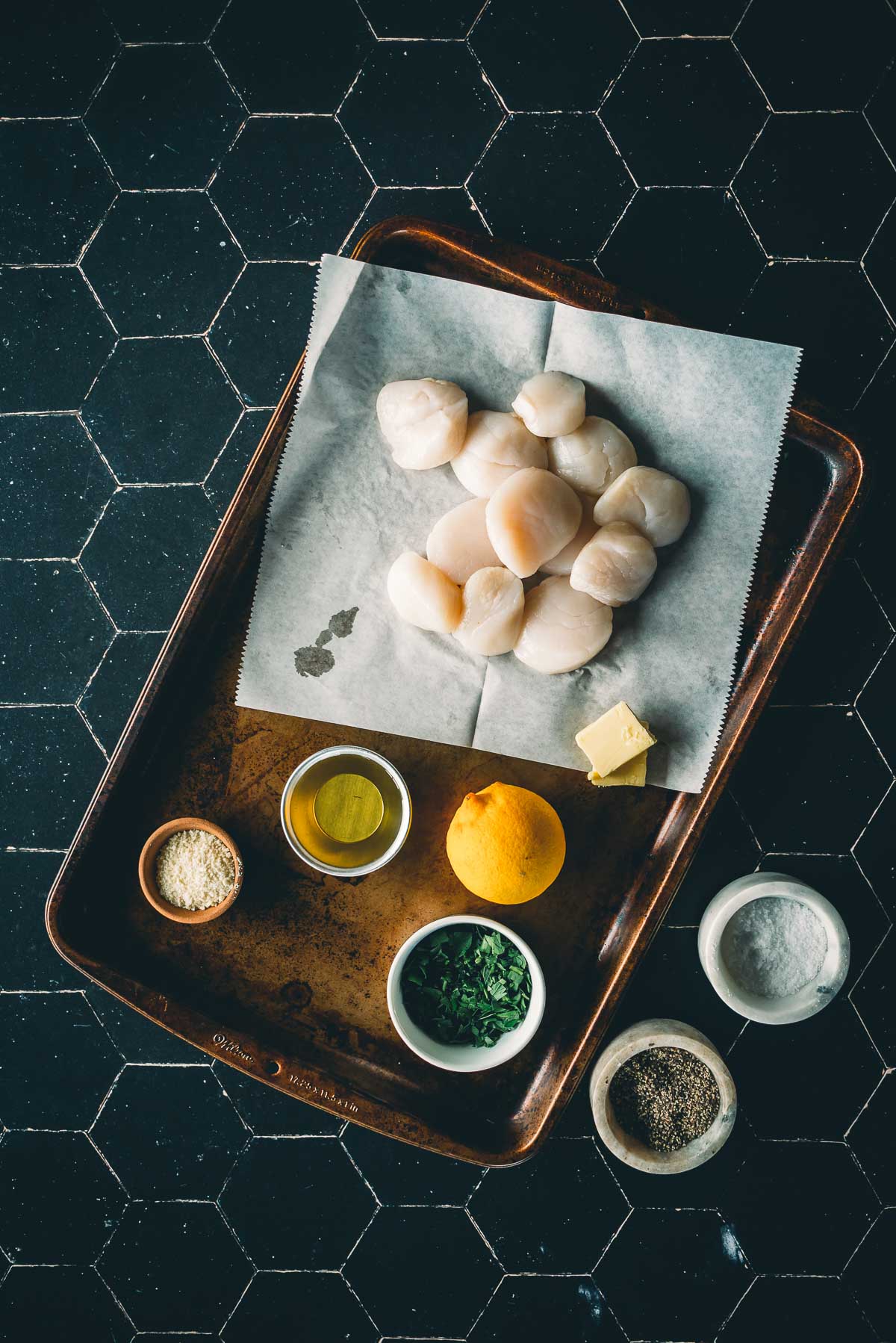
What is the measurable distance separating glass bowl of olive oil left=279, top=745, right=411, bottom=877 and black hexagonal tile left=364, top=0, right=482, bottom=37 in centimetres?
106

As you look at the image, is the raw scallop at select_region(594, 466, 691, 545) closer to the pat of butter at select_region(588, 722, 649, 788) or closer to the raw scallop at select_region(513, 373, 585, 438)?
the raw scallop at select_region(513, 373, 585, 438)

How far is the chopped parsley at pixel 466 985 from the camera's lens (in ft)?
3.16

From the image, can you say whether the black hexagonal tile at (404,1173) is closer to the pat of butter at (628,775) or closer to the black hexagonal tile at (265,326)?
the pat of butter at (628,775)

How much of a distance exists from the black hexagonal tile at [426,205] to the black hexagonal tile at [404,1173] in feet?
4.41

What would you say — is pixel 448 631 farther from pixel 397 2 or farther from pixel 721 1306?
pixel 721 1306

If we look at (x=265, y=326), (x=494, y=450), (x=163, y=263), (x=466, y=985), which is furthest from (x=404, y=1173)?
A: (x=163, y=263)

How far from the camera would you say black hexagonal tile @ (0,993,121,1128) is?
49.3 inches

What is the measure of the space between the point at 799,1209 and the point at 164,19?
2006 millimetres

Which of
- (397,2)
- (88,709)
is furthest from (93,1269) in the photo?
(397,2)

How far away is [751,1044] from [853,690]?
544 mm

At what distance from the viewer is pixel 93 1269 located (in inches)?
→ 49.7

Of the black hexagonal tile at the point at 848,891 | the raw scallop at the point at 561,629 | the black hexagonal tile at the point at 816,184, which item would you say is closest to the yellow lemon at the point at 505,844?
the raw scallop at the point at 561,629

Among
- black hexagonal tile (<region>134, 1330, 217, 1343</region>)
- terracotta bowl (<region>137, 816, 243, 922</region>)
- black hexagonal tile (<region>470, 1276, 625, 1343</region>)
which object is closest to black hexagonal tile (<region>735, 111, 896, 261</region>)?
terracotta bowl (<region>137, 816, 243, 922</region>)

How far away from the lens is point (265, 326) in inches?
48.1
